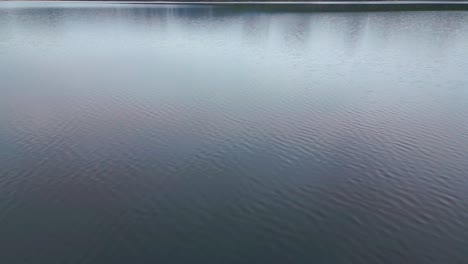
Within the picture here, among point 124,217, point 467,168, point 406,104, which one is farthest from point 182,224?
point 406,104

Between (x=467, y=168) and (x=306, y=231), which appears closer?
(x=306, y=231)

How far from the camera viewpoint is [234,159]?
97.0ft

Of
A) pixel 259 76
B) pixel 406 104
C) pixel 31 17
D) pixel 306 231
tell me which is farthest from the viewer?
pixel 31 17

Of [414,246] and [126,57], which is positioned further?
[126,57]

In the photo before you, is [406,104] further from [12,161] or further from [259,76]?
[12,161]

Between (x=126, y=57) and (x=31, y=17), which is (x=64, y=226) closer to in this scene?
(x=126, y=57)

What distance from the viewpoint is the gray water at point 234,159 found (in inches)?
796

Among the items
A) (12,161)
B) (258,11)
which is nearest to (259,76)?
(12,161)

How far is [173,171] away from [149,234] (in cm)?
747

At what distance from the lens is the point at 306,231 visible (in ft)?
69.5

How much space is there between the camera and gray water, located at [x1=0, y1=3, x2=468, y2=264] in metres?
20.2

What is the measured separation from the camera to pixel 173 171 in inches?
1093

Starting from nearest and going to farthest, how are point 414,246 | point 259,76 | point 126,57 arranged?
1. point 414,246
2. point 259,76
3. point 126,57

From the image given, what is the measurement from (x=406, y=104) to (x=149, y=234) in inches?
1390
